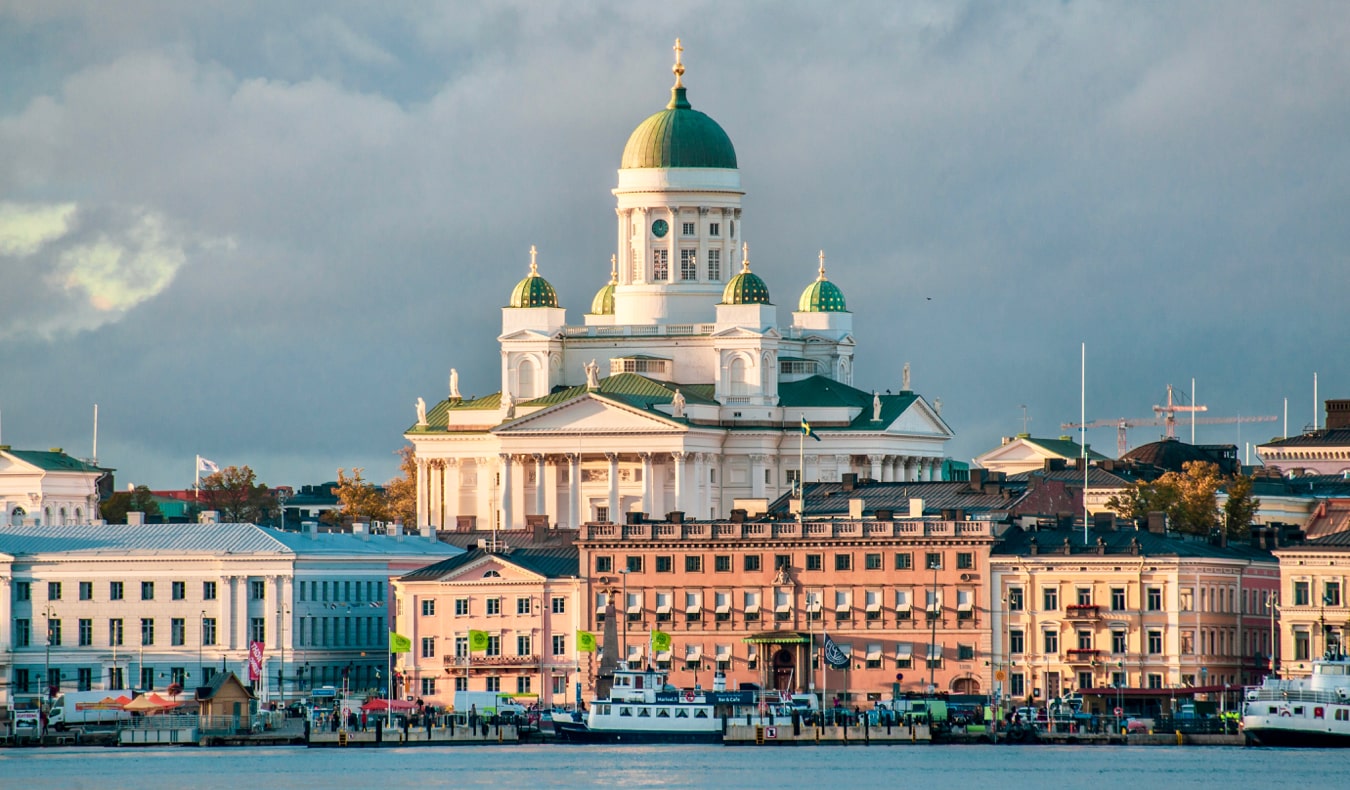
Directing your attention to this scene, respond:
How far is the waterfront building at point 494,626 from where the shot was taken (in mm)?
163625

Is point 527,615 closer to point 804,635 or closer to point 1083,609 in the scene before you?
point 804,635

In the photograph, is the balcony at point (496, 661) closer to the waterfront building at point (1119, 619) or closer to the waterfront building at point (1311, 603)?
the waterfront building at point (1119, 619)

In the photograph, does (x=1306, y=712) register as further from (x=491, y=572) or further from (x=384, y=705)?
(x=491, y=572)

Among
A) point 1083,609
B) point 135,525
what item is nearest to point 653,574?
point 1083,609

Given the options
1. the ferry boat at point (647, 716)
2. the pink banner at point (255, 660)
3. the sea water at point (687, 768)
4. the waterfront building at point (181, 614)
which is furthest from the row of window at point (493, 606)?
the ferry boat at point (647, 716)

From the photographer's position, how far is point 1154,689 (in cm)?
15362

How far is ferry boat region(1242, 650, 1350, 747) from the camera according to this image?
13938cm

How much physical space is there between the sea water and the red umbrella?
20.3ft

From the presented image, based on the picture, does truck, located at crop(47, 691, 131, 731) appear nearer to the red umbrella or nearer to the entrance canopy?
the red umbrella

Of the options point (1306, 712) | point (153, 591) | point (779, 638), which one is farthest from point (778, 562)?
point (1306, 712)

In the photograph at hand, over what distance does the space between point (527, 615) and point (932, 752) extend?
25135mm

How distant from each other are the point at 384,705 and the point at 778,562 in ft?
51.5

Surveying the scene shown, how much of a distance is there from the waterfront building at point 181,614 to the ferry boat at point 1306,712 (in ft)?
146

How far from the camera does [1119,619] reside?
15575 centimetres
